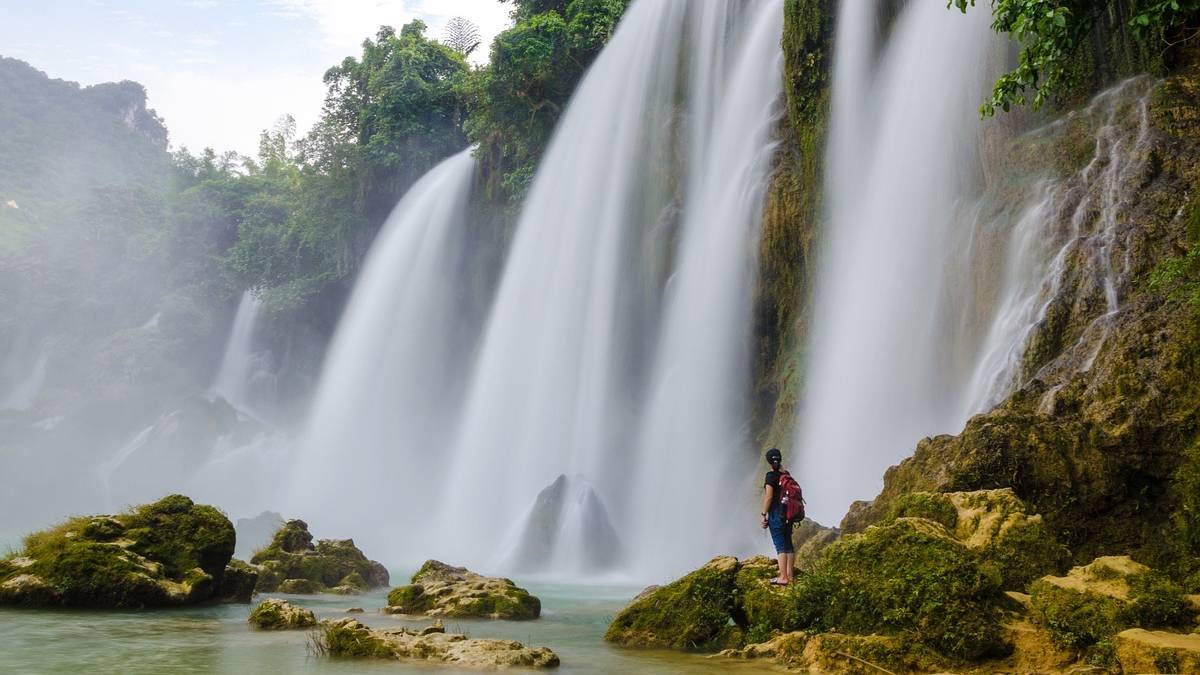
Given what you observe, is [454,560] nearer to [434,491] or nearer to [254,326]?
[434,491]

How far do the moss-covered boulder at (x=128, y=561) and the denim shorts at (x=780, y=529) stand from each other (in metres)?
7.09

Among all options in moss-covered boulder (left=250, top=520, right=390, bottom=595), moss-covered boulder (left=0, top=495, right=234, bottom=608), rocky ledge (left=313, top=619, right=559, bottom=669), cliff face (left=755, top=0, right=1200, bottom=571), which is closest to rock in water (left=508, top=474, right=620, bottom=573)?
moss-covered boulder (left=250, top=520, right=390, bottom=595)

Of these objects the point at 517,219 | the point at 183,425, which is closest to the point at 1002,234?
the point at 517,219

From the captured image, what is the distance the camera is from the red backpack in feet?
27.9

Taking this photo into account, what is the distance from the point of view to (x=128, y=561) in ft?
36.8

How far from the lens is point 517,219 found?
30188mm

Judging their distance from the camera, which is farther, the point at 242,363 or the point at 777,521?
the point at 242,363

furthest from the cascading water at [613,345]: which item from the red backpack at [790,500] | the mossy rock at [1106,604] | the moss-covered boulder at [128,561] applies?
the mossy rock at [1106,604]

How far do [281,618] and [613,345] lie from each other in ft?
50.0

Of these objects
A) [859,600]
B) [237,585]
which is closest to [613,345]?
[237,585]

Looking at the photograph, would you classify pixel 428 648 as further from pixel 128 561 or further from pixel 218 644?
pixel 128 561

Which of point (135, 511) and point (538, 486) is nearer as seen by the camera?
point (135, 511)

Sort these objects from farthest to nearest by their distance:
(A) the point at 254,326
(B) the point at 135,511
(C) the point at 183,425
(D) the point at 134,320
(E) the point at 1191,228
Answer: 1. (D) the point at 134,320
2. (A) the point at 254,326
3. (C) the point at 183,425
4. (B) the point at 135,511
5. (E) the point at 1191,228

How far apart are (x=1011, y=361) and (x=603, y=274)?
44.0 ft
